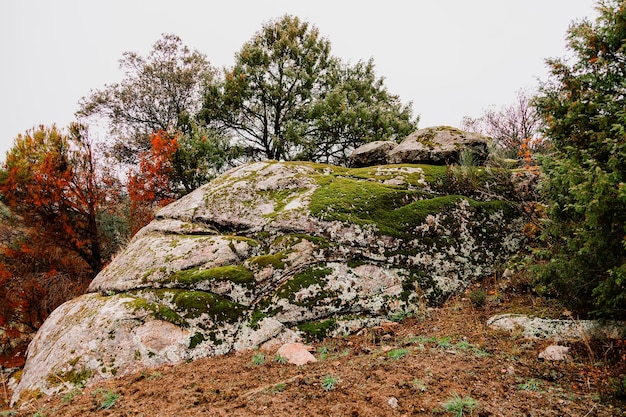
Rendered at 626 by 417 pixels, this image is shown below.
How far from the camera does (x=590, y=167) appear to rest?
12.5ft

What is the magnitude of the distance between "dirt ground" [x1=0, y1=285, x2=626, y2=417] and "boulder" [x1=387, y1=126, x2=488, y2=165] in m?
5.82

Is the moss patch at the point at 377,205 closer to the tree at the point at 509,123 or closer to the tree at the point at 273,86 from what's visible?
the tree at the point at 273,86

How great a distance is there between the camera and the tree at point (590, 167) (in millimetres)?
3752

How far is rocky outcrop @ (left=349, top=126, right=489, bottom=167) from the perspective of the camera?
33.3 ft

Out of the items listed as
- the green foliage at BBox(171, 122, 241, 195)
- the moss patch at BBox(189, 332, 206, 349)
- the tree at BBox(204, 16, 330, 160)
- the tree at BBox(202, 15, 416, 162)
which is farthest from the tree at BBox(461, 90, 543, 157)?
the moss patch at BBox(189, 332, 206, 349)

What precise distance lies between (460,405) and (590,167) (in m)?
3.10

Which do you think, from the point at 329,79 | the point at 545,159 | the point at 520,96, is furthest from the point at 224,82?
the point at 520,96

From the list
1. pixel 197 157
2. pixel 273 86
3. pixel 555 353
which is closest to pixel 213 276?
pixel 555 353

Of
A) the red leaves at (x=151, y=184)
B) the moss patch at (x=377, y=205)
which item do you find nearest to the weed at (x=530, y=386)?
the moss patch at (x=377, y=205)

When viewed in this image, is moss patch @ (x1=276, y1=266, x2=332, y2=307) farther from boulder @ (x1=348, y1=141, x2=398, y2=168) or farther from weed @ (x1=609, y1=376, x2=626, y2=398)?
boulder @ (x1=348, y1=141, x2=398, y2=168)

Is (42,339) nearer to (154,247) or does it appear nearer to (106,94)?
(154,247)

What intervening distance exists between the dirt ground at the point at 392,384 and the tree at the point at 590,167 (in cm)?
79

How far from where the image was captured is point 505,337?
4.76 metres

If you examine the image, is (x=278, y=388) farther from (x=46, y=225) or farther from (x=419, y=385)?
(x=46, y=225)
